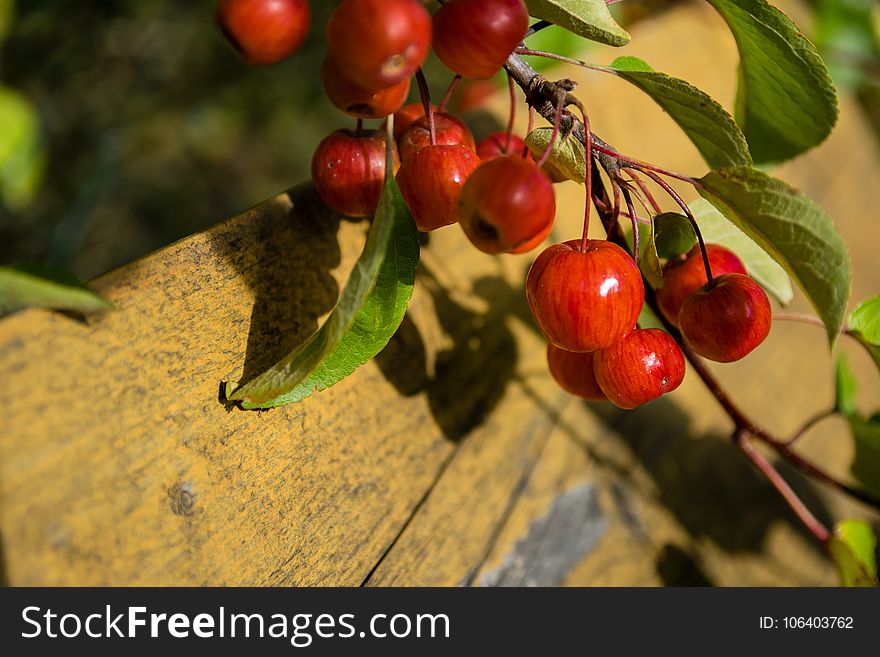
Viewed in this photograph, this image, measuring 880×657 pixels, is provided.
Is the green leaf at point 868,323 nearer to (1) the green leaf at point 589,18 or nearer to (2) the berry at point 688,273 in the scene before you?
(2) the berry at point 688,273

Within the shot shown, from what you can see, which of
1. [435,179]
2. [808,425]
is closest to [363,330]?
[435,179]

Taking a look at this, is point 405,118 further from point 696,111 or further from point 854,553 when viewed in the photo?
point 854,553

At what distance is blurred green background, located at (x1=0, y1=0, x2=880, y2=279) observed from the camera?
52.1 inches

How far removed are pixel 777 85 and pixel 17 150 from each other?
→ 3.28ft

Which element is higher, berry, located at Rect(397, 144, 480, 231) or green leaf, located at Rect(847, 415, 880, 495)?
berry, located at Rect(397, 144, 480, 231)

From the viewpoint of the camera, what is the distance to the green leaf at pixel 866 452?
755 mm

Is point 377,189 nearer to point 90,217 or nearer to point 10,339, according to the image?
point 10,339

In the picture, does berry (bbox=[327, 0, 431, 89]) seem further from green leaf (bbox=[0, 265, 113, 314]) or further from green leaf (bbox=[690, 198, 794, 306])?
green leaf (bbox=[690, 198, 794, 306])

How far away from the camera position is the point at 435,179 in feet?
1.71

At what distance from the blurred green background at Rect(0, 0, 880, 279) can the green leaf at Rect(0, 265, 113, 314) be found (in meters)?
0.76

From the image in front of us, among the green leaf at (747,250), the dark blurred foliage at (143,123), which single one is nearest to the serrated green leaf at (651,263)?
the green leaf at (747,250)

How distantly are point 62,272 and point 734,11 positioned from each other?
53 cm

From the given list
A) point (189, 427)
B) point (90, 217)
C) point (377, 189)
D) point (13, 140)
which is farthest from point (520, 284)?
point (90, 217)

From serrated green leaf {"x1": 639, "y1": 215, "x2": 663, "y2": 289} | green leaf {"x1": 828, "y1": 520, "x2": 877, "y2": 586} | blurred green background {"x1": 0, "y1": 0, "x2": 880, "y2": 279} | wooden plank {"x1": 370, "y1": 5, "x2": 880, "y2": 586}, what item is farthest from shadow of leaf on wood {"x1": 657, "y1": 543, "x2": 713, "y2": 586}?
blurred green background {"x1": 0, "y1": 0, "x2": 880, "y2": 279}
